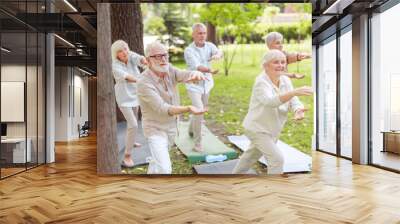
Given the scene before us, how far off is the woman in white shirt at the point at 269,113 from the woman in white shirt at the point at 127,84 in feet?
5.34

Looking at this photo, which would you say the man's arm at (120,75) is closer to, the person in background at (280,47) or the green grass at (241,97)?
the green grass at (241,97)

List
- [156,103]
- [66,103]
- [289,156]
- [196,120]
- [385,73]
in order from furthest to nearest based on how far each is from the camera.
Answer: [66,103], [385,73], [289,156], [196,120], [156,103]

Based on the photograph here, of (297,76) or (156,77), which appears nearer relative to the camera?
(156,77)

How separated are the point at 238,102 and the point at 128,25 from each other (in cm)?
201

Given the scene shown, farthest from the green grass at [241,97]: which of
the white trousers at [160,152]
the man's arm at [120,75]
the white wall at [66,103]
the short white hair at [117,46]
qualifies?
the white wall at [66,103]

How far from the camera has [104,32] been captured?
6.28m

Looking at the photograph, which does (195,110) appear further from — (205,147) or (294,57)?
(294,57)

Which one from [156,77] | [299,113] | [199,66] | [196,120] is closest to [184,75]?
[199,66]

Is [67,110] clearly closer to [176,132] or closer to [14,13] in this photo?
[14,13]

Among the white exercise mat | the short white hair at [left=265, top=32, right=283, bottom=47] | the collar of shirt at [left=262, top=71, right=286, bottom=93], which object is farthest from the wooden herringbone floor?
the short white hair at [left=265, top=32, right=283, bottom=47]

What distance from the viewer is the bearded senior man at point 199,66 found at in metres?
6.20

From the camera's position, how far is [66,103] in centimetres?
1448

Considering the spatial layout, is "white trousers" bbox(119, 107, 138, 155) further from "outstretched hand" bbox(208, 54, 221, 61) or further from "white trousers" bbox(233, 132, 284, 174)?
"white trousers" bbox(233, 132, 284, 174)

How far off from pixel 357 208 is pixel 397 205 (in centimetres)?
51
